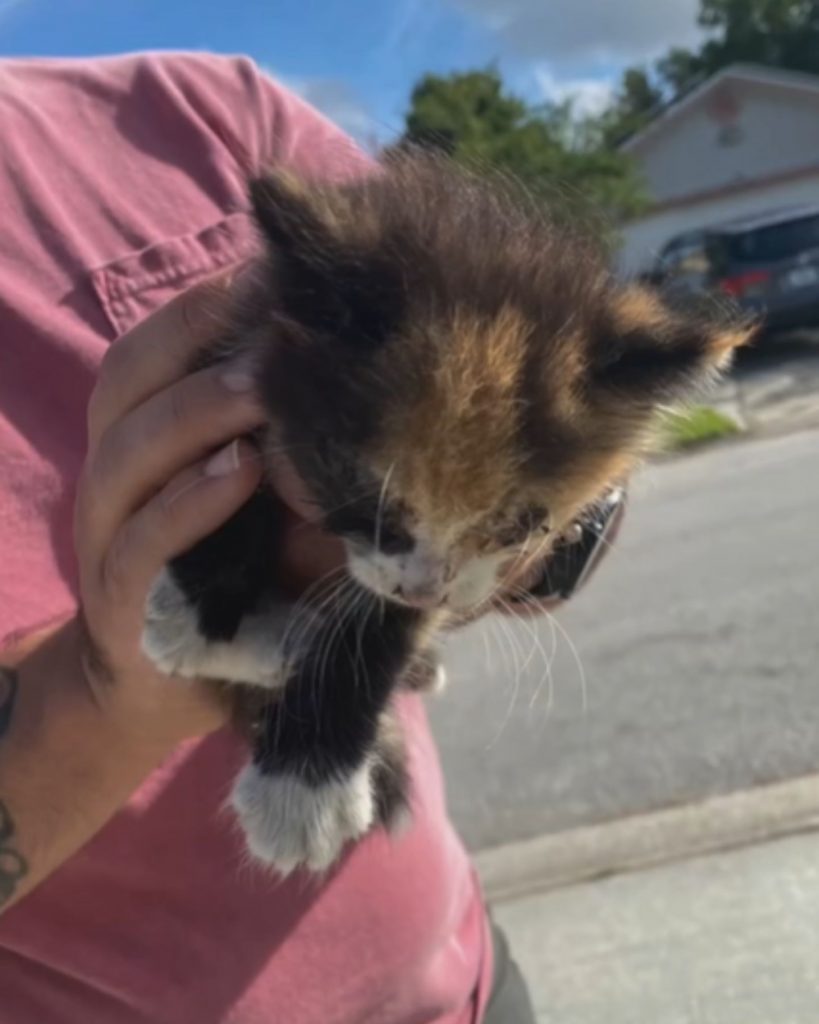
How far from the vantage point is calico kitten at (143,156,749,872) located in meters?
1.23

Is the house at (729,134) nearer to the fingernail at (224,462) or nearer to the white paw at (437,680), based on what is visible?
the white paw at (437,680)

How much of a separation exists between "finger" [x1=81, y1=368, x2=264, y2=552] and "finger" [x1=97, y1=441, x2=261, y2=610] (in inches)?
0.5

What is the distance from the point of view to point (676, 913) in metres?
3.26

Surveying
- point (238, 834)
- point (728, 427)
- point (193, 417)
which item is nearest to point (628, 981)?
point (238, 834)

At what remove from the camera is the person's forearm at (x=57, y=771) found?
4.49 ft

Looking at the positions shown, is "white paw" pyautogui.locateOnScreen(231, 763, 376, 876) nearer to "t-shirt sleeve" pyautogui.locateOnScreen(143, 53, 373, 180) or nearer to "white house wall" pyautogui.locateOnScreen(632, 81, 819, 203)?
"t-shirt sleeve" pyautogui.locateOnScreen(143, 53, 373, 180)

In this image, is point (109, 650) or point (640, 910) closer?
point (109, 650)

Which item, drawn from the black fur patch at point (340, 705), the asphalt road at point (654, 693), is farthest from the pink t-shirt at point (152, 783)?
the asphalt road at point (654, 693)

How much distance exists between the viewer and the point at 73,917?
1.46 m

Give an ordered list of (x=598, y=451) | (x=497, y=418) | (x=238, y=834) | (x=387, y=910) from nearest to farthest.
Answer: (x=497, y=418) → (x=598, y=451) → (x=238, y=834) → (x=387, y=910)

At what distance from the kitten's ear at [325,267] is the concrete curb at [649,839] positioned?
8.34 feet

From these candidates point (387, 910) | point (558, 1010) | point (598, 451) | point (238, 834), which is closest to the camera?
point (598, 451)

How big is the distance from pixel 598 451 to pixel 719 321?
20 cm

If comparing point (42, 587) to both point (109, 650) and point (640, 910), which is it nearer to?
point (109, 650)
